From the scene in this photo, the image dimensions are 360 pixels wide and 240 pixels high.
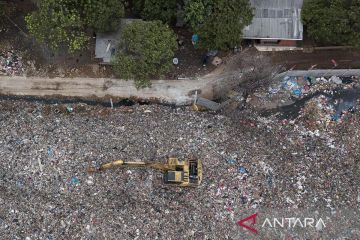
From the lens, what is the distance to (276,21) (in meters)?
28.2

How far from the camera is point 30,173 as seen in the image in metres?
24.9

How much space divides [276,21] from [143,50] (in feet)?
30.3

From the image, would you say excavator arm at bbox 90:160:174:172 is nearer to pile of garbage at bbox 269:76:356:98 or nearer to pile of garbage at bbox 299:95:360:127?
pile of garbage at bbox 269:76:356:98

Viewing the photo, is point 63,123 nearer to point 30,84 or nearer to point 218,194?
point 30,84

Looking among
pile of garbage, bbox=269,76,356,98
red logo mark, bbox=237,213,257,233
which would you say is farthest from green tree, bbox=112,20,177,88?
red logo mark, bbox=237,213,257,233

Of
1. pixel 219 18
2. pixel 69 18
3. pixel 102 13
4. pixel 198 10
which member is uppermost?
pixel 198 10

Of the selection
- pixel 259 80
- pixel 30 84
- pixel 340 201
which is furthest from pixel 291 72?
pixel 30 84

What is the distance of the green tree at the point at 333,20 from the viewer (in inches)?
1007

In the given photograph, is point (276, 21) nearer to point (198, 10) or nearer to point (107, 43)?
point (198, 10)

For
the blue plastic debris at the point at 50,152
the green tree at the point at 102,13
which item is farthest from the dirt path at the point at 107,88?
the blue plastic debris at the point at 50,152

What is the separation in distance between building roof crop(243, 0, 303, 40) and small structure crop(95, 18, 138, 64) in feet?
26.9

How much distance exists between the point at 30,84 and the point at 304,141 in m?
18.3

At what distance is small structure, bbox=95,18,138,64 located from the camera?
28000mm

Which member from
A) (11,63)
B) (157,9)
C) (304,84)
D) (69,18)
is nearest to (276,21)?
(304,84)
